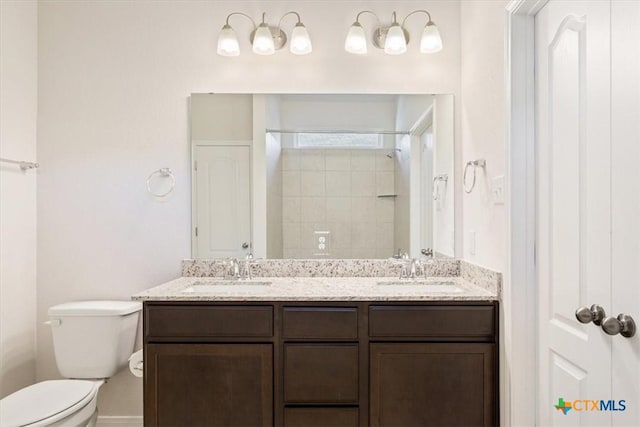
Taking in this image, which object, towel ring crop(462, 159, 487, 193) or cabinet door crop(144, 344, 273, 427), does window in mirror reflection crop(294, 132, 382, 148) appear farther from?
cabinet door crop(144, 344, 273, 427)

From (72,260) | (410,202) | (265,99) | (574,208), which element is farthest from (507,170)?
(72,260)

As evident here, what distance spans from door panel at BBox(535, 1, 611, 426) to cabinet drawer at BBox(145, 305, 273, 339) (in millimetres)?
1093

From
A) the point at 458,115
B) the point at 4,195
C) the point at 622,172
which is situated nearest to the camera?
the point at 622,172

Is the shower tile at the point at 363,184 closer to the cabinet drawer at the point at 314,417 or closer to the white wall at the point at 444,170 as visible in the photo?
the white wall at the point at 444,170

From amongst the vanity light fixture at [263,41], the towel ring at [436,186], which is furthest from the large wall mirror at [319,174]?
the vanity light fixture at [263,41]

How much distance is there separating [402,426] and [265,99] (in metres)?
1.77

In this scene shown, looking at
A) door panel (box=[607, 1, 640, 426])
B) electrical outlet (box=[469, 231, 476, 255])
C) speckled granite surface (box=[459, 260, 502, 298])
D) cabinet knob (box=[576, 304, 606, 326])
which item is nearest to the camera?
door panel (box=[607, 1, 640, 426])

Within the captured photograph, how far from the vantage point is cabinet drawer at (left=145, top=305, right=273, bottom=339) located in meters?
1.70

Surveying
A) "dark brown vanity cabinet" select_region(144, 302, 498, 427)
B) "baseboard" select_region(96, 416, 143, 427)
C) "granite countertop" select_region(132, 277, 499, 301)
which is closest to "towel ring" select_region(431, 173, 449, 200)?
"granite countertop" select_region(132, 277, 499, 301)

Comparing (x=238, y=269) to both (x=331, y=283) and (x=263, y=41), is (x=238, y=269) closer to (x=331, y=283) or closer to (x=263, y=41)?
(x=331, y=283)

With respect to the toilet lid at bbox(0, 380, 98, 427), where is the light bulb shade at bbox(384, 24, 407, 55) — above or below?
above

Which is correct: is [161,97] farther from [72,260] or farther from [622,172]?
[622,172]

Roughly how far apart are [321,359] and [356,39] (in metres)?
1.62

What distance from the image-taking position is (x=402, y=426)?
5.49 ft
